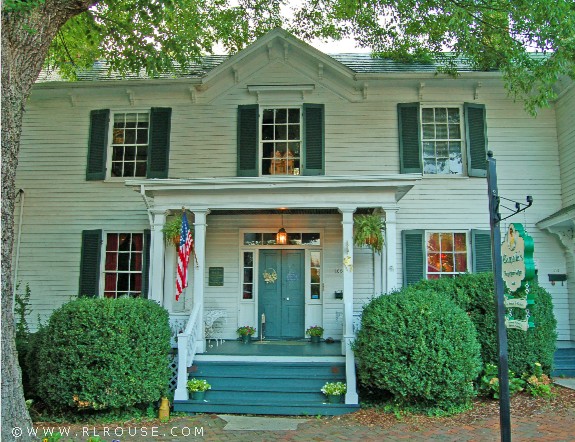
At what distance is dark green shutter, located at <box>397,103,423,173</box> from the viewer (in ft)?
34.9

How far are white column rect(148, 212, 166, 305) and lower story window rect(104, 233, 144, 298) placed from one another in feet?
5.39

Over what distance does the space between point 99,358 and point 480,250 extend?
756 cm

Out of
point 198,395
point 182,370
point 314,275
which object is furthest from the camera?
point 314,275

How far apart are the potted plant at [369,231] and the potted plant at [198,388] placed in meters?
3.67

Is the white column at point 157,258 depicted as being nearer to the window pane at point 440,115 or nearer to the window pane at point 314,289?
the window pane at point 314,289

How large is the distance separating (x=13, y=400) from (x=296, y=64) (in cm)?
847

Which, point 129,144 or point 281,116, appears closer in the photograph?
point 281,116

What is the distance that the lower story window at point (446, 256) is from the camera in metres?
10.5

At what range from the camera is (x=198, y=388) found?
7.76 m

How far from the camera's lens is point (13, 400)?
5.26m

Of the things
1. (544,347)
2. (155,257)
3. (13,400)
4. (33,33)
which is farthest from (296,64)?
(13,400)

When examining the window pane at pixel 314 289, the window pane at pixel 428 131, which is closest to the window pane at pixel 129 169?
the window pane at pixel 314 289

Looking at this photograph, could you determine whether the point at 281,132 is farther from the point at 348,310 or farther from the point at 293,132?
the point at 348,310

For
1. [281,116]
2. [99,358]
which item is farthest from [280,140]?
[99,358]
